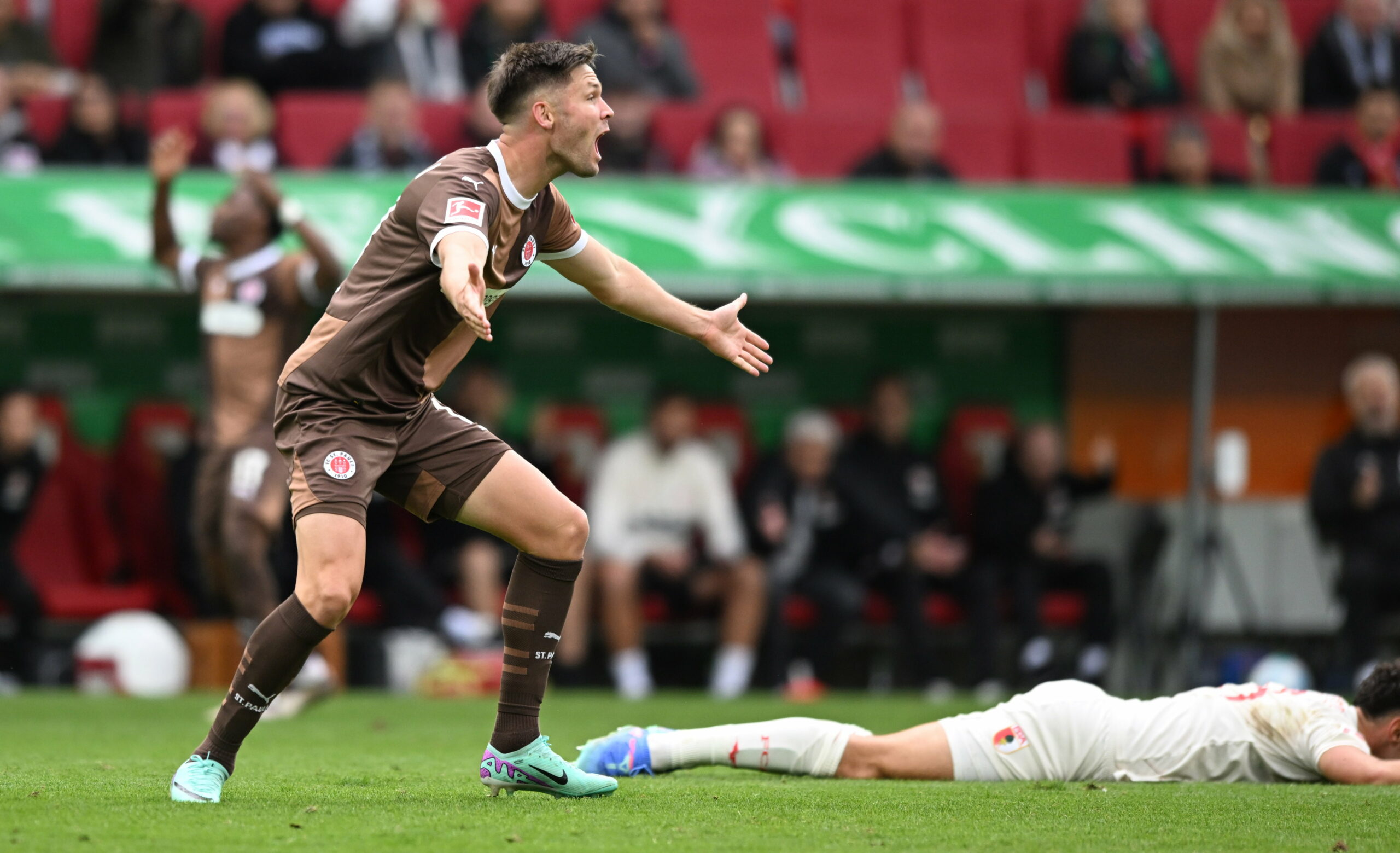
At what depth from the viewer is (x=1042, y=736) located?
543cm

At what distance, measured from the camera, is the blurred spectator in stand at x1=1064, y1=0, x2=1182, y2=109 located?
1312 cm

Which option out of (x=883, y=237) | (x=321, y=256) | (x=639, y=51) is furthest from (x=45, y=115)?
(x=883, y=237)

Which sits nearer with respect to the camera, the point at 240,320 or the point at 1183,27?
the point at 240,320

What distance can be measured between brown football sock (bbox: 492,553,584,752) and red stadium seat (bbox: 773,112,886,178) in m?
7.41

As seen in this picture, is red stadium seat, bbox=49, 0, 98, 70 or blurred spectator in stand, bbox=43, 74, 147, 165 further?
red stadium seat, bbox=49, 0, 98, 70

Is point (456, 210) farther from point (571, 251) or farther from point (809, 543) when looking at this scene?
point (809, 543)

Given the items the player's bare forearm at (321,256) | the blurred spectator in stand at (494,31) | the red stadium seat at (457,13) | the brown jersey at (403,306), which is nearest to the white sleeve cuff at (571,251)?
the brown jersey at (403,306)

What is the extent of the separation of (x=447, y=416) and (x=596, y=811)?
1223mm

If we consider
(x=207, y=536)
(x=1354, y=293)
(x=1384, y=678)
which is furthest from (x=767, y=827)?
(x=1354, y=293)

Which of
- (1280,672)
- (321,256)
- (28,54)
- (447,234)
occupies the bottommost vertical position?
(1280,672)

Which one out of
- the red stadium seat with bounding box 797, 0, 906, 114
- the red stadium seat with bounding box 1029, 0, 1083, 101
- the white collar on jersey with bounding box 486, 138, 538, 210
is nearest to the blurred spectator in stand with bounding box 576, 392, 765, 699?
the red stadium seat with bounding box 797, 0, 906, 114

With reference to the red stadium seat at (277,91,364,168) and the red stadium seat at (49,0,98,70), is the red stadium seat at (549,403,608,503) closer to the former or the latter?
the red stadium seat at (277,91,364,168)

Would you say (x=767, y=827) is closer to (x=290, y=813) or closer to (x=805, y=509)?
(x=290, y=813)

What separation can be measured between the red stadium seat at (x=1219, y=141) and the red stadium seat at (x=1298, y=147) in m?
0.27
